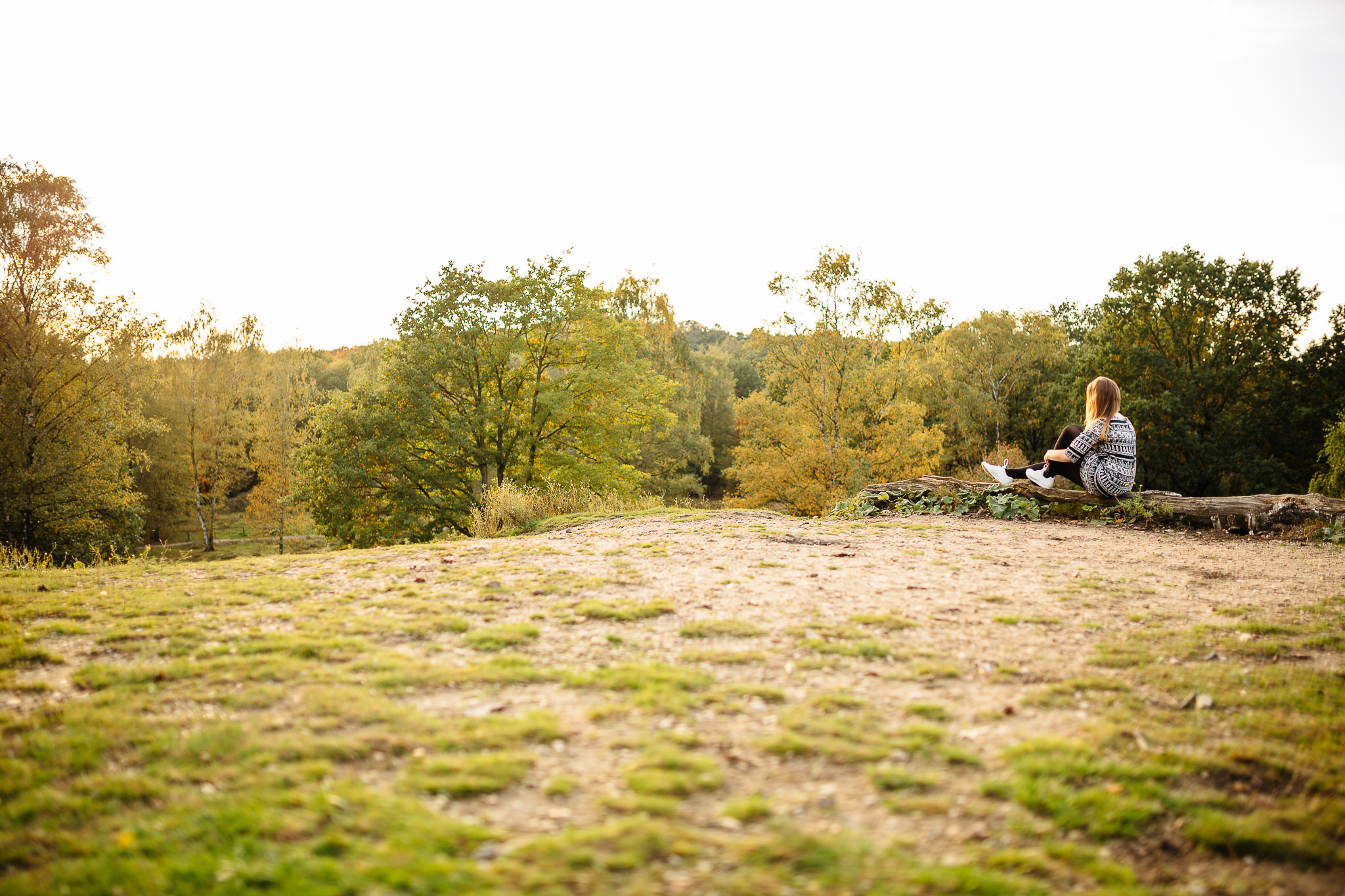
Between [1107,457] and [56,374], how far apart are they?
2803 centimetres

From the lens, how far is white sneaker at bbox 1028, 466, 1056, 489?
33.6 feet

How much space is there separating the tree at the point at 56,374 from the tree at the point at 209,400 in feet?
54.4

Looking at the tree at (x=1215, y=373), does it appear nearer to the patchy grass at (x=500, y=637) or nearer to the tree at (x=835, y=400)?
the tree at (x=835, y=400)

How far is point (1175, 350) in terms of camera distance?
30031 mm

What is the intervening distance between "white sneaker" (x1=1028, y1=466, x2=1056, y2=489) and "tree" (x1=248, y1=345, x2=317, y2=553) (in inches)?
1359

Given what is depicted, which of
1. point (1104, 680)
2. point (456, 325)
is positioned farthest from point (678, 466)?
point (1104, 680)

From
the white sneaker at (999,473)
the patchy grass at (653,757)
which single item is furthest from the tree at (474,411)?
the patchy grass at (653,757)

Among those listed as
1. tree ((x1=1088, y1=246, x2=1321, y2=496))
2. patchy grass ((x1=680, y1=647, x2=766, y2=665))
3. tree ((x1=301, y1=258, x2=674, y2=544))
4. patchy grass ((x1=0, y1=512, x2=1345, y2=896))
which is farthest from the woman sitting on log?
tree ((x1=1088, y1=246, x2=1321, y2=496))

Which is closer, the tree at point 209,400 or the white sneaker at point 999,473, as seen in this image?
the white sneaker at point 999,473

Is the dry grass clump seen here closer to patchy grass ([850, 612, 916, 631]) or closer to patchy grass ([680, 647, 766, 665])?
patchy grass ([850, 612, 916, 631])

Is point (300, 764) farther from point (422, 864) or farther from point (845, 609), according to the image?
point (845, 609)

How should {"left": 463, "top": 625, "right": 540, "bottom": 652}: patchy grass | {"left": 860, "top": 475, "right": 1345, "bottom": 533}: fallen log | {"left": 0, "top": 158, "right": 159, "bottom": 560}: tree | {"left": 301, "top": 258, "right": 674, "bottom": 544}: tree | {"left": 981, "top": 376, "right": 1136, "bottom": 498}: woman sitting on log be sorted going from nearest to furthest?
{"left": 463, "top": 625, "right": 540, "bottom": 652}: patchy grass < {"left": 860, "top": 475, "right": 1345, "bottom": 533}: fallen log < {"left": 981, "top": 376, "right": 1136, "bottom": 498}: woman sitting on log < {"left": 0, "top": 158, "right": 159, "bottom": 560}: tree < {"left": 301, "top": 258, "right": 674, "bottom": 544}: tree

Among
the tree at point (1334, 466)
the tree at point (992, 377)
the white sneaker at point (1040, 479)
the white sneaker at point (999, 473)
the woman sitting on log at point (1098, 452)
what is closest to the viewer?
the woman sitting on log at point (1098, 452)

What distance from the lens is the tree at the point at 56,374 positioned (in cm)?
1922
